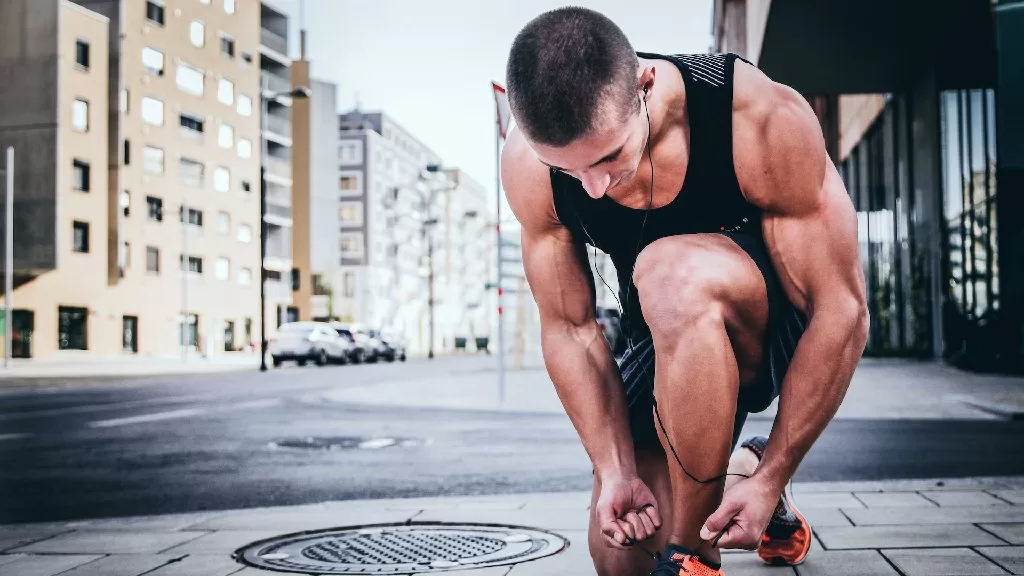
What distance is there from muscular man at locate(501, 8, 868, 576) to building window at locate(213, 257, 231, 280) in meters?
53.6

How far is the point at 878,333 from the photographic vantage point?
2794 cm

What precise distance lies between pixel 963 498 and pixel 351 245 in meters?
78.0

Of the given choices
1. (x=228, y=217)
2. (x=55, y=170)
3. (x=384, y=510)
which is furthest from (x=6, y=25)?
(x=384, y=510)

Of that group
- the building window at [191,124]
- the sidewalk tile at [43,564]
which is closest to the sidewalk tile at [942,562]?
the sidewalk tile at [43,564]

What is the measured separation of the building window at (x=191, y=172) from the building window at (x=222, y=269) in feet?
13.6

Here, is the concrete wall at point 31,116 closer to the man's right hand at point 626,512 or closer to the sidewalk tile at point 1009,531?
the sidewalk tile at point 1009,531

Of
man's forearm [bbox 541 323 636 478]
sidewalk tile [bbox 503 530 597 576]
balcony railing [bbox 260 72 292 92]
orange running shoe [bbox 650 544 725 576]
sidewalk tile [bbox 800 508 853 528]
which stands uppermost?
balcony railing [bbox 260 72 292 92]

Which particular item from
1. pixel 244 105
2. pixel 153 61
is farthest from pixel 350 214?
pixel 153 61

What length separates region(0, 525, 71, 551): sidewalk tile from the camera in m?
4.10

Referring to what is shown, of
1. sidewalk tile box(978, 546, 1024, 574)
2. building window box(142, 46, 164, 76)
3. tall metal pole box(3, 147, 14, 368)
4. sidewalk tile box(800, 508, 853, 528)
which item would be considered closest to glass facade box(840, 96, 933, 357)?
sidewalk tile box(800, 508, 853, 528)

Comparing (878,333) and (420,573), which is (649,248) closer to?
(420,573)

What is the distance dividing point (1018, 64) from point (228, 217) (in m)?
45.3

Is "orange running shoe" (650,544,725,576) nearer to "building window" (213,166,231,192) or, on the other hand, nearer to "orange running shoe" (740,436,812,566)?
"orange running shoe" (740,436,812,566)

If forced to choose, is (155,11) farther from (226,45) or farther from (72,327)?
(72,327)
